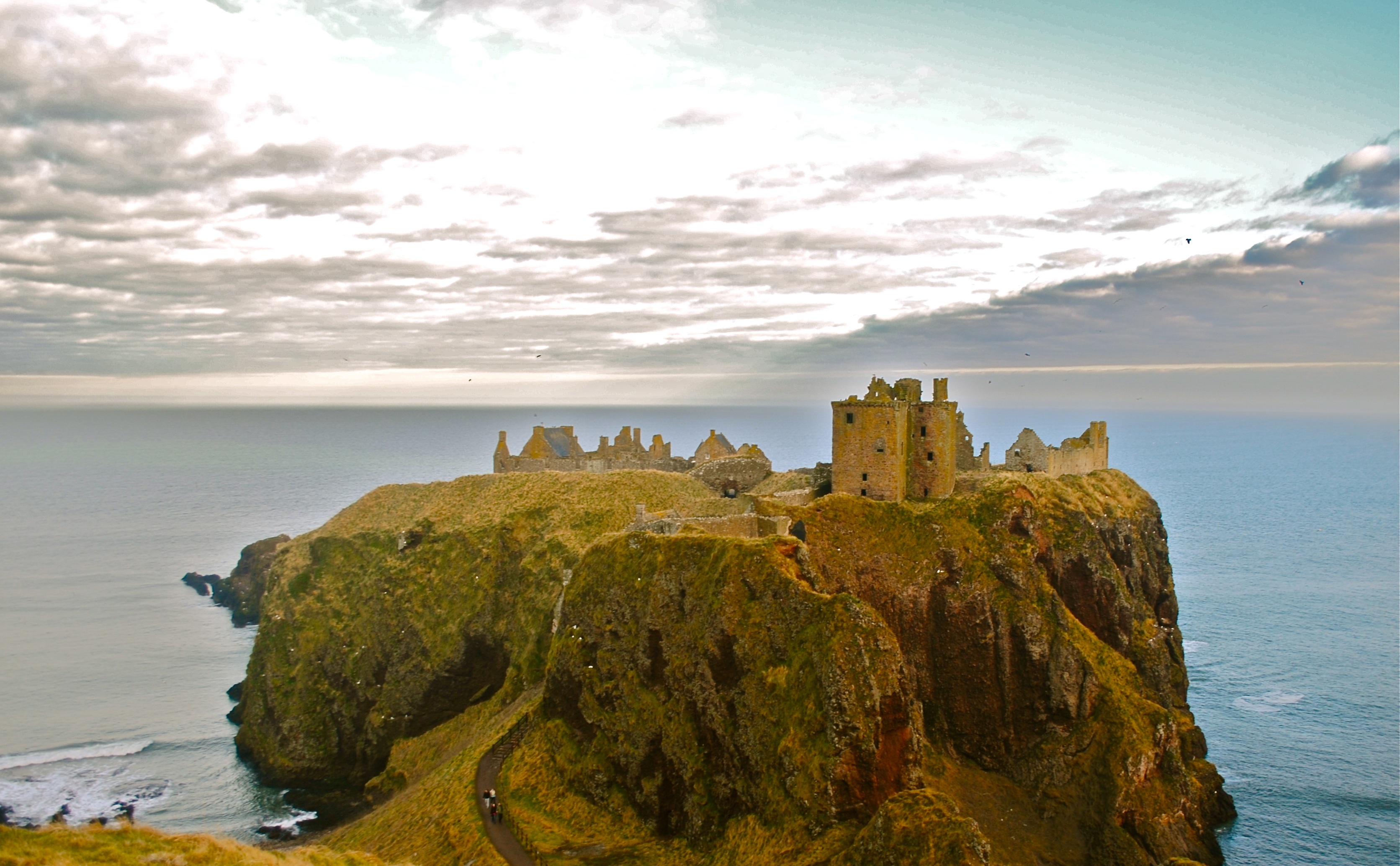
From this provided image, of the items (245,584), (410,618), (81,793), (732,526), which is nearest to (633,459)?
(410,618)

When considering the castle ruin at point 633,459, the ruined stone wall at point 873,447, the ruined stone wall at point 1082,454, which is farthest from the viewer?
the castle ruin at point 633,459

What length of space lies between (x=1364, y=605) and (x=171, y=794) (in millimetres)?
115906

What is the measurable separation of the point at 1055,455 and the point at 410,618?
47202 mm

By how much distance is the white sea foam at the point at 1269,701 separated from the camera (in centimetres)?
6500

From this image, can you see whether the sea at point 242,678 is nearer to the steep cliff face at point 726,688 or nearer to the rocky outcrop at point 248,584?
the rocky outcrop at point 248,584

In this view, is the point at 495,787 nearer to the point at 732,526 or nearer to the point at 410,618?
the point at 732,526

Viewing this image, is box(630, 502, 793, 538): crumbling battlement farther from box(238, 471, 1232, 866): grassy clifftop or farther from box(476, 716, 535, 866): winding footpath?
box(476, 716, 535, 866): winding footpath

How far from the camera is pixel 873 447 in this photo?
51.0m

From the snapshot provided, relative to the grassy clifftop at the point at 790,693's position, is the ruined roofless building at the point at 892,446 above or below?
above

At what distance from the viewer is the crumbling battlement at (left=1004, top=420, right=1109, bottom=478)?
5825 cm

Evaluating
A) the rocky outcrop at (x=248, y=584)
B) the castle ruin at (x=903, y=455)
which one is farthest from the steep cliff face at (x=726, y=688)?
the rocky outcrop at (x=248, y=584)

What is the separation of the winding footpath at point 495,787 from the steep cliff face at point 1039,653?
1692 centimetres

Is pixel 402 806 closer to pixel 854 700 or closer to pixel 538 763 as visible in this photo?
pixel 538 763

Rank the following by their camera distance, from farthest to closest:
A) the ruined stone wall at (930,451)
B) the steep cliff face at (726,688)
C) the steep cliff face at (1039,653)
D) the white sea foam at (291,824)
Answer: the ruined stone wall at (930,451) < the white sea foam at (291,824) < the steep cliff face at (1039,653) < the steep cliff face at (726,688)
